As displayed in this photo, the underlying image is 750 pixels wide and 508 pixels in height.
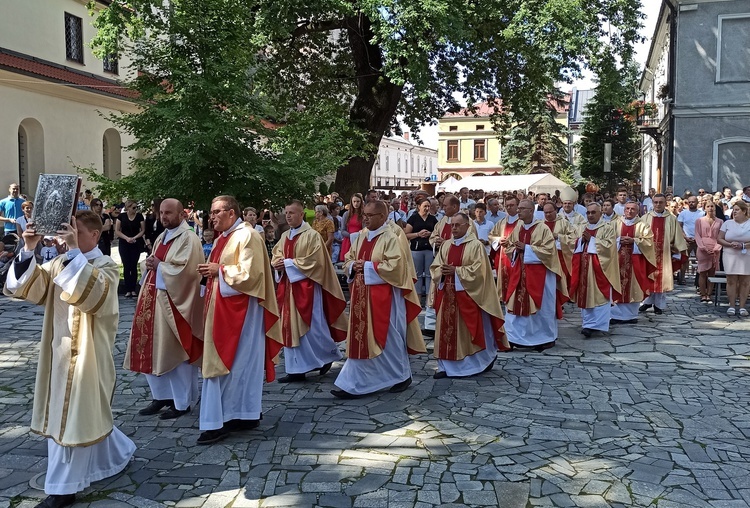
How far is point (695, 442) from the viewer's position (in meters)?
5.87

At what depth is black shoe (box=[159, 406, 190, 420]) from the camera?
257 inches

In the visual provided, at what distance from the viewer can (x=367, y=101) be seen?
20281 mm

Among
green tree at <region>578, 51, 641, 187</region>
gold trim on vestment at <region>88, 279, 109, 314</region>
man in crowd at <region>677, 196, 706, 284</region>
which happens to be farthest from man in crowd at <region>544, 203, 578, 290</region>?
green tree at <region>578, 51, 641, 187</region>

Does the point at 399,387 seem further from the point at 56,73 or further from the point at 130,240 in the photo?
the point at 56,73

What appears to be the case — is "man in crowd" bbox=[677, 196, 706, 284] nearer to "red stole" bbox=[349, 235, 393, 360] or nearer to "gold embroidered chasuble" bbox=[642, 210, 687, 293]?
"gold embroidered chasuble" bbox=[642, 210, 687, 293]

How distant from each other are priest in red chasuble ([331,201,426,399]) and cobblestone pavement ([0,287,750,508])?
248 millimetres

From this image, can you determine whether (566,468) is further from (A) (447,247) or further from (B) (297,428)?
(A) (447,247)

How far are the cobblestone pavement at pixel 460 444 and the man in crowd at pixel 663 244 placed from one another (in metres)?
3.65

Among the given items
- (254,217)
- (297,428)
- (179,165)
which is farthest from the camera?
(179,165)

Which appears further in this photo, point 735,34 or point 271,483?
point 735,34

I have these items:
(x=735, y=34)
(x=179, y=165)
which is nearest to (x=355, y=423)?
(x=179, y=165)

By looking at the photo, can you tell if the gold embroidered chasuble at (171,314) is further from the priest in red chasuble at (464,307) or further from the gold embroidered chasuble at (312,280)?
the priest in red chasuble at (464,307)

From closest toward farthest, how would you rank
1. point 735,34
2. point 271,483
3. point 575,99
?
point 271,483
point 735,34
point 575,99

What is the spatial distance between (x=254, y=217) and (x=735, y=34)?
67.1ft
